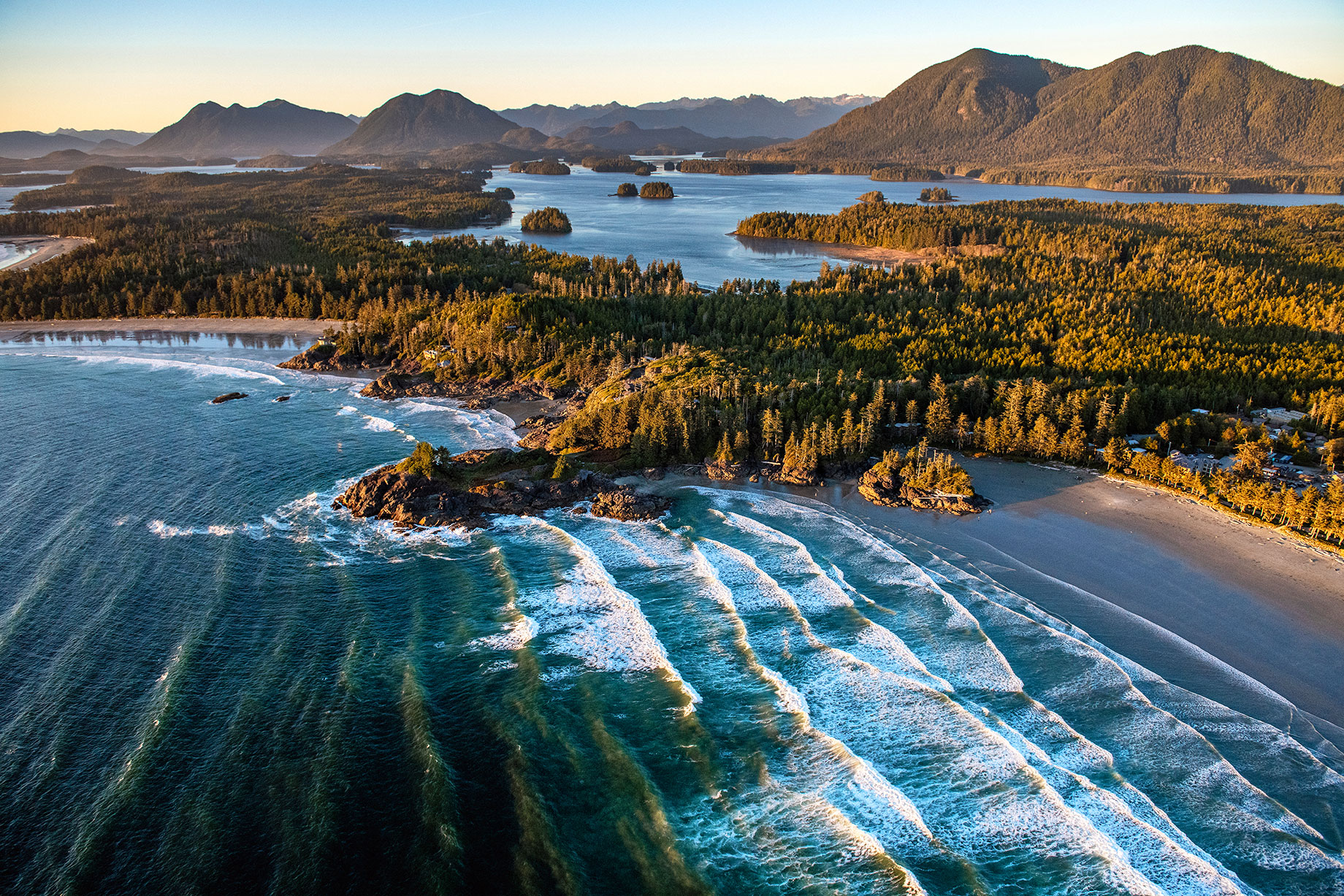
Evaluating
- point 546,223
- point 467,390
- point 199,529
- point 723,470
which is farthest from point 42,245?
point 723,470

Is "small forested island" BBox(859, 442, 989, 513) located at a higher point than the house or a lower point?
lower

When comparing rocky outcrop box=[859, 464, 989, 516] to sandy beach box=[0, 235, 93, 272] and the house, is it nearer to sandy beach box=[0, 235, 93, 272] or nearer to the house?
the house

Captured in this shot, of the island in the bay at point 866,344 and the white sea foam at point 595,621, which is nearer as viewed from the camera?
the white sea foam at point 595,621

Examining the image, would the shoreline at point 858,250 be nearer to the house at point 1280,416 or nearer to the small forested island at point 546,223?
the small forested island at point 546,223

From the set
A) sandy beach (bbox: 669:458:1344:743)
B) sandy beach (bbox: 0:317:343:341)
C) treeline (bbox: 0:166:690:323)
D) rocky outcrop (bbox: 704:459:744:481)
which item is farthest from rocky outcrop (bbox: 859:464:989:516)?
sandy beach (bbox: 0:317:343:341)

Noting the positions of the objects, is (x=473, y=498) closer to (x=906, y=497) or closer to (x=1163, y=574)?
(x=906, y=497)

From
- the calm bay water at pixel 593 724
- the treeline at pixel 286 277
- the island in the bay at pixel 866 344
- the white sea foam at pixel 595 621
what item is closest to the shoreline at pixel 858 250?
the island in the bay at pixel 866 344
